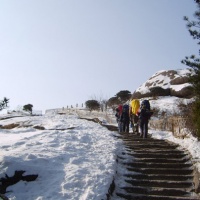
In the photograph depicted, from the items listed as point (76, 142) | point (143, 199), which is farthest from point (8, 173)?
point (76, 142)

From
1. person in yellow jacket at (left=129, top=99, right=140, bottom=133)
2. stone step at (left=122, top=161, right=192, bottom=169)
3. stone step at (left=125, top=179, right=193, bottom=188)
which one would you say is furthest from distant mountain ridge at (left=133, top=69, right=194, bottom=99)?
stone step at (left=125, top=179, right=193, bottom=188)

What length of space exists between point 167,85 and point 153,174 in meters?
35.2

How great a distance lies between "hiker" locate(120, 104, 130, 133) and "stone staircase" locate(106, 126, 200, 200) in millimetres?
4300

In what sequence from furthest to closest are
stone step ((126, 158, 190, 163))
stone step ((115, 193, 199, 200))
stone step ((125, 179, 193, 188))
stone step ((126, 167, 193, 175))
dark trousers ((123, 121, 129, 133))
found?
dark trousers ((123, 121, 129, 133))
stone step ((126, 158, 190, 163))
stone step ((126, 167, 193, 175))
stone step ((125, 179, 193, 188))
stone step ((115, 193, 199, 200))

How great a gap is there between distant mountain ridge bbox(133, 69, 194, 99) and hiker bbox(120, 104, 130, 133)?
2312 centimetres

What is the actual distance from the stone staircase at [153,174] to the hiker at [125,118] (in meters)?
4.30

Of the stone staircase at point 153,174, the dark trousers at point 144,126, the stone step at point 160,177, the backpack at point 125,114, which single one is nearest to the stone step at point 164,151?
the stone staircase at point 153,174

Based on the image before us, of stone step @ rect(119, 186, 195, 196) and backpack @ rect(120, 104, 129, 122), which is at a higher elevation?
backpack @ rect(120, 104, 129, 122)

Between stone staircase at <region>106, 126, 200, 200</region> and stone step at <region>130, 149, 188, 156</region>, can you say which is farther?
stone step at <region>130, 149, 188, 156</region>

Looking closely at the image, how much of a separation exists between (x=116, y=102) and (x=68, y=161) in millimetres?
36845

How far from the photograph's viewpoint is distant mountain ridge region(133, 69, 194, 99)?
39938 millimetres

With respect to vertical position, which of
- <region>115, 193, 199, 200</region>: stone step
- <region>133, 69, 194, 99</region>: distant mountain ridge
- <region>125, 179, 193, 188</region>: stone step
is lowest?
<region>115, 193, 199, 200</region>: stone step

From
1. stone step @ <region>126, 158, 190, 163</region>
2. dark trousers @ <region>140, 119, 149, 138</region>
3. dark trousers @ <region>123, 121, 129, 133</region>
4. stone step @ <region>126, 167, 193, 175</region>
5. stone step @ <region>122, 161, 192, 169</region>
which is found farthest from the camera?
dark trousers @ <region>123, 121, 129, 133</region>

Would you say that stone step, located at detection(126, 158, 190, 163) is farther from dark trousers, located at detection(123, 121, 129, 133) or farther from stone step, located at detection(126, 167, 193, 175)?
dark trousers, located at detection(123, 121, 129, 133)
